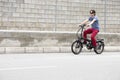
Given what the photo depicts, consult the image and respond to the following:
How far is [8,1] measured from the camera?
632 inches

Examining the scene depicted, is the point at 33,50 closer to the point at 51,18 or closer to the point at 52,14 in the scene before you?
the point at 51,18

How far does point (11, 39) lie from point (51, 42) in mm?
1608

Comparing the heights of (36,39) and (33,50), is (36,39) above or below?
above

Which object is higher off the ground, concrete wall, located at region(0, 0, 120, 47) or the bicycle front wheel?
concrete wall, located at region(0, 0, 120, 47)

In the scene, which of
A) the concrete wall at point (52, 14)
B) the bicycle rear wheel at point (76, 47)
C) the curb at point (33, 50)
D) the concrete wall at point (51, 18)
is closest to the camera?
the curb at point (33, 50)

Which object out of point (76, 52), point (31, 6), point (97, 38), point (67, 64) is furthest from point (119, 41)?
point (67, 64)

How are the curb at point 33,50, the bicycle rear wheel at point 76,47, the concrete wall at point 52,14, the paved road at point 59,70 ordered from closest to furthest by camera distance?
the paved road at point 59,70 < the curb at point 33,50 < the bicycle rear wheel at point 76,47 < the concrete wall at point 52,14

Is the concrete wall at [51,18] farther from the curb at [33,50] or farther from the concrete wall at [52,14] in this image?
the curb at [33,50]

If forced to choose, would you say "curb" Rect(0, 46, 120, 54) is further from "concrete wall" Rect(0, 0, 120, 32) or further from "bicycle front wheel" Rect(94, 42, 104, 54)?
"concrete wall" Rect(0, 0, 120, 32)

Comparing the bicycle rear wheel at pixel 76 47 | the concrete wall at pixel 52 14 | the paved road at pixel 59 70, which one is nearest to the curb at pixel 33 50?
the bicycle rear wheel at pixel 76 47

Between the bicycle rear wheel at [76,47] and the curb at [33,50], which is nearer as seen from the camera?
the curb at [33,50]

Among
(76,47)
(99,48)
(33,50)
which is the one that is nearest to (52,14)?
(99,48)

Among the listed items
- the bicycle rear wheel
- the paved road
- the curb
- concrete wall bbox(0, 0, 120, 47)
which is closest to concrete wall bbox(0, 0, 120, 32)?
concrete wall bbox(0, 0, 120, 47)

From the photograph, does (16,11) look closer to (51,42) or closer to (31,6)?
(31,6)
